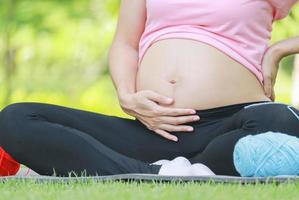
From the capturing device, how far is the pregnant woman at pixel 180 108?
10.4ft

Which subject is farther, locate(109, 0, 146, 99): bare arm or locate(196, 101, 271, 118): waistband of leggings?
locate(109, 0, 146, 99): bare arm

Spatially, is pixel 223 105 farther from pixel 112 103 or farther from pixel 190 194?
pixel 112 103

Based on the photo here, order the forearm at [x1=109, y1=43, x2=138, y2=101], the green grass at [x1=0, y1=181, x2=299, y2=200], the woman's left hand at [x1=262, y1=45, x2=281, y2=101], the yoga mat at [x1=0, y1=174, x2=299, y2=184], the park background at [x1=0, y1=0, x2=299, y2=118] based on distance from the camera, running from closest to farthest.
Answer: the green grass at [x1=0, y1=181, x2=299, y2=200] → the yoga mat at [x1=0, y1=174, x2=299, y2=184] → the woman's left hand at [x1=262, y1=45, x2=281, y2=101] → the forearm at [x1=109, y1=43, x2=138, y2=101] → the park background at [x1=0, y1=0, x2=299, y2=118]

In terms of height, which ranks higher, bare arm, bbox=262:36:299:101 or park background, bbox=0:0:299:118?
bare arm, bbox=262:36:299:101

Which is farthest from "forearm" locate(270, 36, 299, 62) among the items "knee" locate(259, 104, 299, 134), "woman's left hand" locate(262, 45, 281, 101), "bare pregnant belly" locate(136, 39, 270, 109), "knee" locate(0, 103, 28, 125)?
"knee" locate(0, 103, 28, 125)

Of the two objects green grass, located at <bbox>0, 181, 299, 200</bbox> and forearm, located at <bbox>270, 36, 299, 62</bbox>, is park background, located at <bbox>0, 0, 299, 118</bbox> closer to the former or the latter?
forearm, located at <bbox>270, 36, 299, 62</bbox>

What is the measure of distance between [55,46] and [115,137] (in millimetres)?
5495

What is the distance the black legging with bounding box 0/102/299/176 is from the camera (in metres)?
3.12

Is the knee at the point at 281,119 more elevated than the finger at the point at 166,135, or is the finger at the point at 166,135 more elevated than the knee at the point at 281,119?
the knee at the point at 281,119

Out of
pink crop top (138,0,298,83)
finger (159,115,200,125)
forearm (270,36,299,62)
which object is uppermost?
pink crop top (138,0,298,83)

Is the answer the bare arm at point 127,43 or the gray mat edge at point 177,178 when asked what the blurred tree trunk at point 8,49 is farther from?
the gray mat edge at point 177,178

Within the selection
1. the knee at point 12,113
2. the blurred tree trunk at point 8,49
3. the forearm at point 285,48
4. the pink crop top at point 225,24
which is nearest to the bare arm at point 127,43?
the pink crop top at point 225,24

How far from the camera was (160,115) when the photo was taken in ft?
10.8

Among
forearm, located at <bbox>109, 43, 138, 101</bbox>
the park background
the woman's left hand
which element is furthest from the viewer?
the park background
